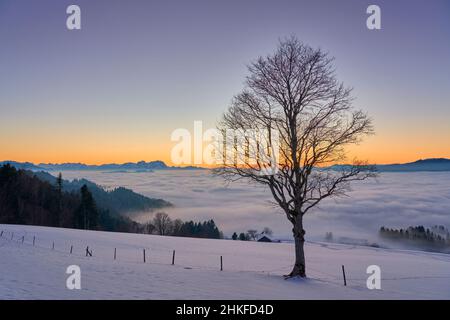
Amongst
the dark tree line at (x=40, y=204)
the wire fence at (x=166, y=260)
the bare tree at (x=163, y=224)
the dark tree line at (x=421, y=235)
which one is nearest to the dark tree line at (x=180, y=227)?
the bare tree at (x=163, y=224)

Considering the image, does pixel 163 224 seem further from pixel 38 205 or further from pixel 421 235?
pixel 421 235

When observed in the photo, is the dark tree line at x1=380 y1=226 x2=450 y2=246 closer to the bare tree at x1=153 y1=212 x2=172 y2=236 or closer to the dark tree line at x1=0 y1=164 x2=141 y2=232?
the bare tree at x1=153 y1=212 x2=172 y2=236

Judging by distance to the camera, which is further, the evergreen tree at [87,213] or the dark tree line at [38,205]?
the evergreen tree at [87,213]

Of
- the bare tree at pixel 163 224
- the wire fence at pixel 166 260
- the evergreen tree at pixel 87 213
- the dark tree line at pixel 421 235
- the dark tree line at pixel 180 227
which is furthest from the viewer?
the dark tree line at pixel 421 235

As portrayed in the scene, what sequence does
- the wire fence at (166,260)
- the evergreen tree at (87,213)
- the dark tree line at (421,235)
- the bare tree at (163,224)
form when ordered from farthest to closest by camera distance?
the dark tree line at (421,235) < the bare tree at (163,224) < the evergreen tree at (87,213) < the wire fence at (166,260)

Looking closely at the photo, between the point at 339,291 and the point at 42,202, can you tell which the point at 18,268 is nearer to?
the point at 339,291

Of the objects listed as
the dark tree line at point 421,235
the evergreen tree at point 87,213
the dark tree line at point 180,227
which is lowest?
the dark tree line at point 421,235

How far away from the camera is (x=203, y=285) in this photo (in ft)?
45.8

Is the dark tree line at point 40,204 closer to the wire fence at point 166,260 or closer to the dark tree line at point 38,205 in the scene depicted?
the dark tree line at point 38,205

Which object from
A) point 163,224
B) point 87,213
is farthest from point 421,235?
point 87,213
